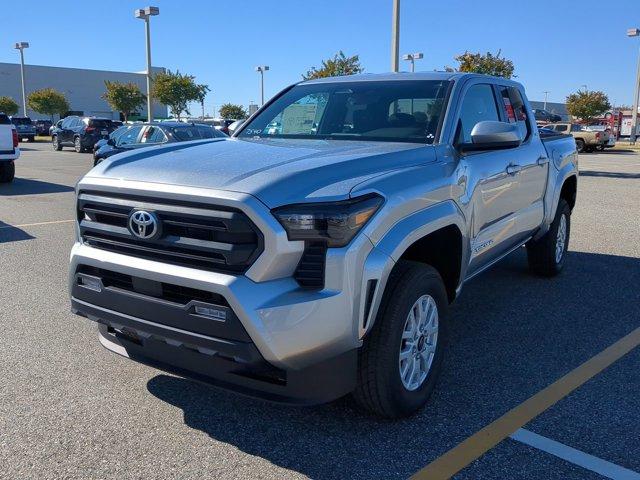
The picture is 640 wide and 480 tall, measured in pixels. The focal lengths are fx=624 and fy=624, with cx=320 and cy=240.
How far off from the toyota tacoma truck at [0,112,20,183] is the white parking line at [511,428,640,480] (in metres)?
14.3

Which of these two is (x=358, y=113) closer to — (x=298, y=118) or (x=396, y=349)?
(x=298, y=118)

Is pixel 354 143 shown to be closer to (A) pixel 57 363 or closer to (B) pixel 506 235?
(B) pixel 506 235

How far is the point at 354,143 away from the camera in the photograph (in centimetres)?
395

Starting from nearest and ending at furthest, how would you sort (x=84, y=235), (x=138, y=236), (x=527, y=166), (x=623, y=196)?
(x=138, y=236)
(x=84, y=235)
(x=527, y=166)
(x=623, y=196)

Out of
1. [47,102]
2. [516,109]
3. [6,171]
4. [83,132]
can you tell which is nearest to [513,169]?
[516,109]

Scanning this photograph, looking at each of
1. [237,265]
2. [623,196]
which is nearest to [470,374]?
[237,265]

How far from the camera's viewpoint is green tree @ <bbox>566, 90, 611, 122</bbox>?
5797cm

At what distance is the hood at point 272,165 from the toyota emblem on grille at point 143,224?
18 cm

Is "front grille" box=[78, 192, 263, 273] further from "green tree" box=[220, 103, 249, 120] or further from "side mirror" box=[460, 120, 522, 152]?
"green tree" box=[220, 103, 249, 120]

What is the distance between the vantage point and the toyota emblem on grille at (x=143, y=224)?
9.63 feet

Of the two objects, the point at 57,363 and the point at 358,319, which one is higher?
the point at 358,319

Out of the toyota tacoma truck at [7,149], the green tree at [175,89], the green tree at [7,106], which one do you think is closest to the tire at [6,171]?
the toyota tacoma truck at [7,149]

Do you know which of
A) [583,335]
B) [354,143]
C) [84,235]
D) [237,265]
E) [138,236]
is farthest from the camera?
[583,335]

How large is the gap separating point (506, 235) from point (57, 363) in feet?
11.0
